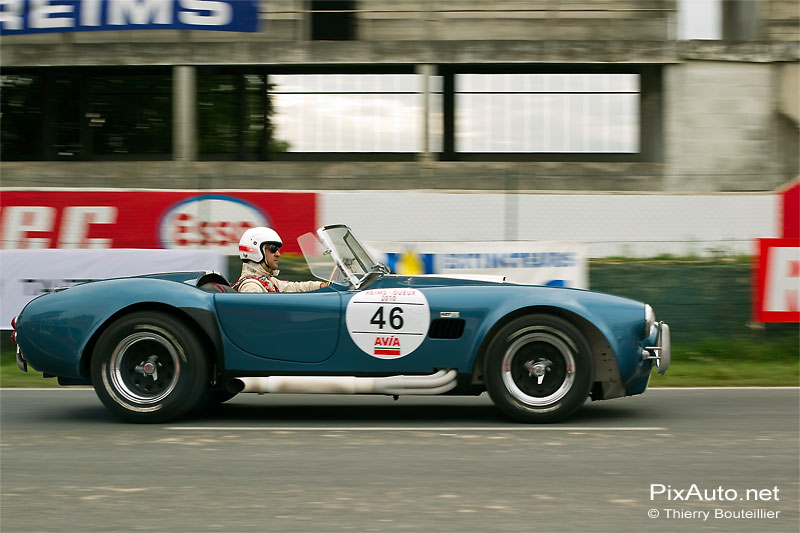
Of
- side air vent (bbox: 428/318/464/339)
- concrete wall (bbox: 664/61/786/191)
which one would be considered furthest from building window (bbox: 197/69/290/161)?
side air vent (bbox: 428/318/464/339)

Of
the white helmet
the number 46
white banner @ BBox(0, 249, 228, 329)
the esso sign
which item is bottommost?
the number 46

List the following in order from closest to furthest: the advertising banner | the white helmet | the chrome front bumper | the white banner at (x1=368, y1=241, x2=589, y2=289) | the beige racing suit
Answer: the chrome front bumper, the beige racing suit, the white helmet, the advertising banner, the white banner at (x1=368, y1=241, x2=589, y2=289)

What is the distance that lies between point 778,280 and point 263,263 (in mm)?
6219

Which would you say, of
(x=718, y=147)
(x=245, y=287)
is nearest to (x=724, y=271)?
(x=245, y=287)

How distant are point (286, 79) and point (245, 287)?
1591cm

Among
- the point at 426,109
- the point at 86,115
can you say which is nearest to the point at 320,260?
the point at 426,109

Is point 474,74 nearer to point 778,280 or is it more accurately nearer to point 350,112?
point 350,112

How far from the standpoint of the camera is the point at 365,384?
730 cm

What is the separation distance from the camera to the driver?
A: 7.82 m

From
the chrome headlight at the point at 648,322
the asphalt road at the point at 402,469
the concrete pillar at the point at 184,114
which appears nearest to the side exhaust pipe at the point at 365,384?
the asphalt road at the point at 402,469

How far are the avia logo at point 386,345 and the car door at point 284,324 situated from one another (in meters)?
0.28

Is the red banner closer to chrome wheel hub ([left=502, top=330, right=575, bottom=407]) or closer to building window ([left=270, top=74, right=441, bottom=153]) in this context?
chrome wheel hub ([left=502, top=330, right=575, bottom=407])

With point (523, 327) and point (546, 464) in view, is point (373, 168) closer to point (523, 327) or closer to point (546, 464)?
point (523, 327)

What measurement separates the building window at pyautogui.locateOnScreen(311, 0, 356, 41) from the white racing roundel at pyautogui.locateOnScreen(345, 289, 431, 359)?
15.5 metres
